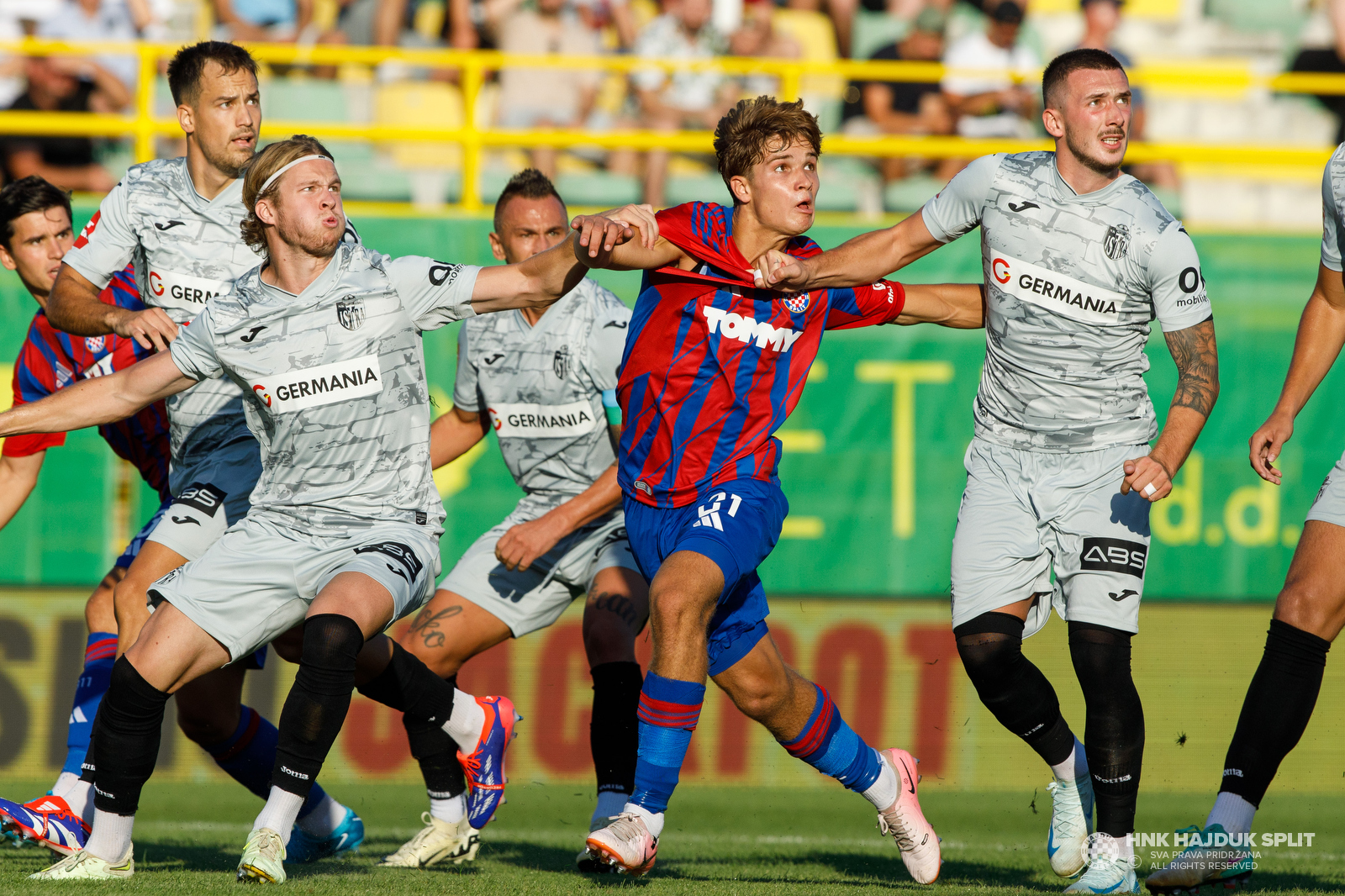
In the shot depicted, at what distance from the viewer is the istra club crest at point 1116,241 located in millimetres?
4891

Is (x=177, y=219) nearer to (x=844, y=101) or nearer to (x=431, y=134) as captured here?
(x=431, y=134)

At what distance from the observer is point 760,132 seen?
193 inches

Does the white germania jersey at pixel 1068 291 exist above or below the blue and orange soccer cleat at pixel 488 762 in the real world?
above

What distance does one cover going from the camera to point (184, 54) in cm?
563

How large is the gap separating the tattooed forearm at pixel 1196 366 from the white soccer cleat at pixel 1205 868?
4.43 ft

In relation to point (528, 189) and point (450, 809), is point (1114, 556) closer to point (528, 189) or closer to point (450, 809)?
point (450, 809)

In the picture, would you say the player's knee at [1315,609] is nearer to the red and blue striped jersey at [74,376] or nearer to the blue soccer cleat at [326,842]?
the blue soccer cleat at [326,842]

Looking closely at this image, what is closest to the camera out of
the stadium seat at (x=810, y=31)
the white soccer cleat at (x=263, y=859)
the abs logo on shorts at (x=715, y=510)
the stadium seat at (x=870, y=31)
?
the white soccer cleat at (x=263, y=859)

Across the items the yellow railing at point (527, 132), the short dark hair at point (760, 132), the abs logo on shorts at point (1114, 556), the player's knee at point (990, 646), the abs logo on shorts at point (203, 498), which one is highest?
the yellow railing at point (527, 132)

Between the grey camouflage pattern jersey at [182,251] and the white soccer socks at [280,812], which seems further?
the grey camouflage pattern jersey at [182,251]

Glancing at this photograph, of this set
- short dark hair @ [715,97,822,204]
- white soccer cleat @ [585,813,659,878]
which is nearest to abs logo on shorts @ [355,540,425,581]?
white soccer cleat @ [585,813,659,878]

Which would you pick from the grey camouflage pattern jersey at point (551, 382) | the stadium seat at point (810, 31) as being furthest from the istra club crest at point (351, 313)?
the stadium seat at point (810, 31)

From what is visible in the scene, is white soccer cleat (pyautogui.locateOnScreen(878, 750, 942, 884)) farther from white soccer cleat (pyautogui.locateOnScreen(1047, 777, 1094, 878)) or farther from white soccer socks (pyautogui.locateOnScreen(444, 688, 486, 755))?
white soccer socks (pyautogui.locateOnScreen(444, 688, 486, 755))

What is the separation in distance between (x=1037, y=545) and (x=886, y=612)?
3675 mm
